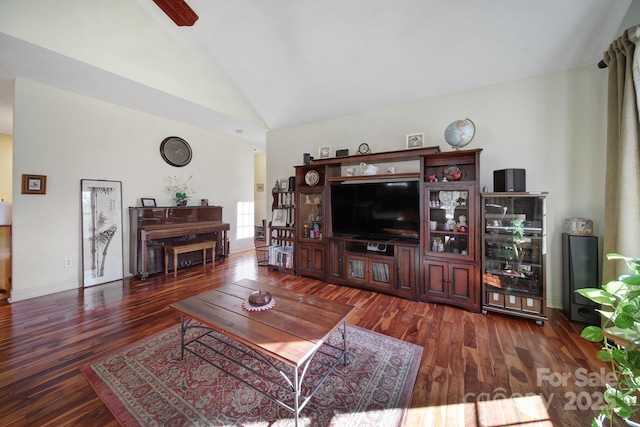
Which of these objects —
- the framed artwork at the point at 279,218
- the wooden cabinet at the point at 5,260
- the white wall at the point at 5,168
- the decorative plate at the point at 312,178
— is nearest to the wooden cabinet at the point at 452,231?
the decorative plate at the point at 312,178

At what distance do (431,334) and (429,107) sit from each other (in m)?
2.92

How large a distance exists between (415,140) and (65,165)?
501 centimetres

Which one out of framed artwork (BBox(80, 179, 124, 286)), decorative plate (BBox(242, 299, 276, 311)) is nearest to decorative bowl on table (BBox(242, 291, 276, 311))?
decorative plate (BBox(242, 299, 276, 311))

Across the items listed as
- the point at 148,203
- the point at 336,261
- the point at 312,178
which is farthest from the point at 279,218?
the point at 148,203

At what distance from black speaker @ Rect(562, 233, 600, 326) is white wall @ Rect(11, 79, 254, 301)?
19.8ft

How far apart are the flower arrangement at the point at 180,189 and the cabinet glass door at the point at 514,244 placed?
503 cm

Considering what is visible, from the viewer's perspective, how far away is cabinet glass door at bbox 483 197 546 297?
256cm

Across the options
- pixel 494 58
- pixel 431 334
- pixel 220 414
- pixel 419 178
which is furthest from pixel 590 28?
pixel 220 414

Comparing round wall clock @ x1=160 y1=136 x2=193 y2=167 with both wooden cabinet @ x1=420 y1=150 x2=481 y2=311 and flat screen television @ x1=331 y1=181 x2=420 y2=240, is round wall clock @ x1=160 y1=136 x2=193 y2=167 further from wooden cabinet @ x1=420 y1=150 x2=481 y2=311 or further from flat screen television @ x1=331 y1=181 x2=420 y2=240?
wooden cabinet @ x1=420 y1=150 x2=481 y2=311

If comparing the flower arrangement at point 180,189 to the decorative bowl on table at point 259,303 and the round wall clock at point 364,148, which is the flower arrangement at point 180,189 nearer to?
the round wall clock at point 364,148

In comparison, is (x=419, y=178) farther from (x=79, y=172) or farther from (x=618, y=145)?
(x=79, y=172)

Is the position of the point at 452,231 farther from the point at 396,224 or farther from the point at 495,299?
the point at 495,299

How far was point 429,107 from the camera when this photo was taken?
11.0 feet

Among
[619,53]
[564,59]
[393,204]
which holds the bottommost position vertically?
[393,204]
